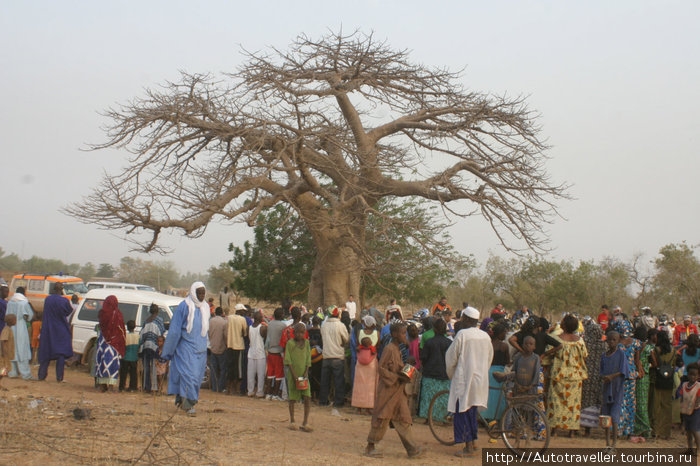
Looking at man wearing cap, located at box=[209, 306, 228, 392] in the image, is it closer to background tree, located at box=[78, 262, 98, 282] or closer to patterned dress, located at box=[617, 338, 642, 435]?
patterned dress, located at box=[617, 338, 642, 435]

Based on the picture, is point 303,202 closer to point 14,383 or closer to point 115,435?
point 14,383

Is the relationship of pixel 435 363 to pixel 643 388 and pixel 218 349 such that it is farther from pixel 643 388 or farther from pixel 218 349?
pixel 218 349

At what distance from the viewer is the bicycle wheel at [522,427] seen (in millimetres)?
7352

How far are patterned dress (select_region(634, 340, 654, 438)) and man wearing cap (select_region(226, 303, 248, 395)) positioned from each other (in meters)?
6.58

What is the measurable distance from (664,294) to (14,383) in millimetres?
33291

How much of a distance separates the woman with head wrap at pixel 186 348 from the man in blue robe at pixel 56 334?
363 centimetres

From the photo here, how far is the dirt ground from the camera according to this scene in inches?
255

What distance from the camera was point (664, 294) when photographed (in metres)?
35.8

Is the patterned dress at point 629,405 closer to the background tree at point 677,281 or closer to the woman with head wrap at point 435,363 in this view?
the woman with head wrap at point 435,363

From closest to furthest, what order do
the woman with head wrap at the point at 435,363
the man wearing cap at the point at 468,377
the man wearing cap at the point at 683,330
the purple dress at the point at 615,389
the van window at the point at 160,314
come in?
the man wearing cap at the point at 468,377, the purple dress at the point at 615,389, the woman with head wrap at the point at 435,363, the van window at the point at 160,314, the man wearing cap at the point at 683,330

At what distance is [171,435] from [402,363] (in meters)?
2.64

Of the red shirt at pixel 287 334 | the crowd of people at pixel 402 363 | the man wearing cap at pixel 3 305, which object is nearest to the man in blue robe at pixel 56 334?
the crowd of people at pixel 402 363

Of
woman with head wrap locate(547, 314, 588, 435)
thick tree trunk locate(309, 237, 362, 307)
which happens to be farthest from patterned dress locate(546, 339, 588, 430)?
thick tree trunk locate(309, 237, 362, 307)

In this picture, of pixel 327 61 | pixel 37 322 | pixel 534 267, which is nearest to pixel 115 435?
pixel 37 322
